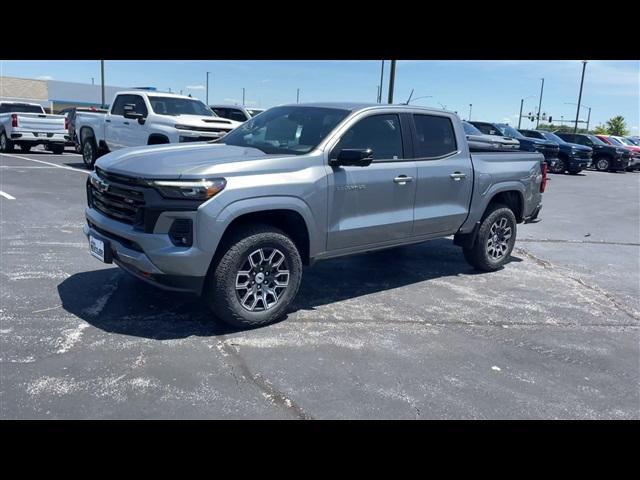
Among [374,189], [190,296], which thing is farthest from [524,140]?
[190,296]

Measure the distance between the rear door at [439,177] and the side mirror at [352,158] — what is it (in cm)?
110

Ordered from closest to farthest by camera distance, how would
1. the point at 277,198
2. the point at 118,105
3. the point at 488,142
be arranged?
1. the point at 277,198
2. the point at 488,142
3. the point at 118,105

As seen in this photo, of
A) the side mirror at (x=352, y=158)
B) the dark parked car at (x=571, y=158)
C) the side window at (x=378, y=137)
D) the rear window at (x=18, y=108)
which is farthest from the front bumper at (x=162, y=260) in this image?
the dark parked car at (x=571, y=158)

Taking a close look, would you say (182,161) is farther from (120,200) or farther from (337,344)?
(337,344)

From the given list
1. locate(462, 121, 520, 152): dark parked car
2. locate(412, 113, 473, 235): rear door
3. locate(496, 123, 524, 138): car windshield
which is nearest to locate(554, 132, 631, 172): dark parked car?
locate(496, 123, 524, 138): car windshield

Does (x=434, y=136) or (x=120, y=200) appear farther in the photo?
(x=434, y=136)

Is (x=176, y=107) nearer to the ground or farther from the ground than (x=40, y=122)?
farther from the ground

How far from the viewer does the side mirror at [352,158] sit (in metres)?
4.91

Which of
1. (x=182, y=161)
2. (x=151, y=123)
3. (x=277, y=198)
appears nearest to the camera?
(x=182, y=161)

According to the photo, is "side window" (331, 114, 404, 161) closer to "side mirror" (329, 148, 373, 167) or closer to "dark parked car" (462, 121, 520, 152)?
"side mirror" (329, 148, 373, 167)

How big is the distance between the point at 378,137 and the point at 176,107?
348 inches

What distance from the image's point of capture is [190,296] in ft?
18.0
